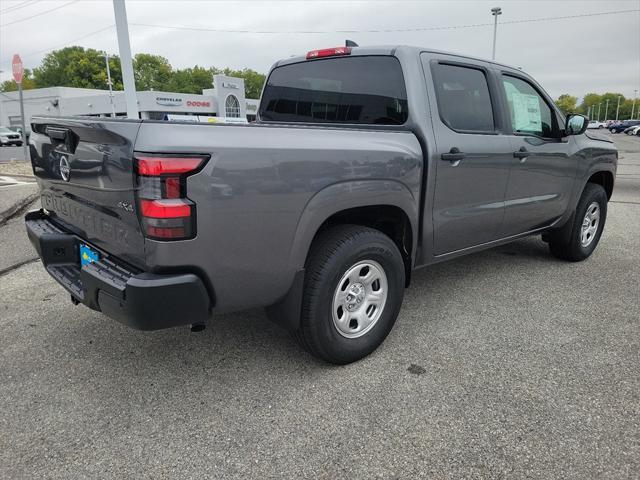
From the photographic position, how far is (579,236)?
496 centimetres

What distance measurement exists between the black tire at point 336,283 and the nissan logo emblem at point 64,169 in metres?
1.37

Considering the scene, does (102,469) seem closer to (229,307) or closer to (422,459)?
(229,307)

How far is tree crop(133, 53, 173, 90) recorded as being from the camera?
88188 millimetres

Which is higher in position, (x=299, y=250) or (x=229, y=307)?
(x=299, y=250)

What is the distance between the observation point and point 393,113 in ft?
10.7

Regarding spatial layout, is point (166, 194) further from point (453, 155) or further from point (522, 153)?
point (522, 153)

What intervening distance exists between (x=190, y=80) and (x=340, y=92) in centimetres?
9771

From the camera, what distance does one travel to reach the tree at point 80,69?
77.4 m

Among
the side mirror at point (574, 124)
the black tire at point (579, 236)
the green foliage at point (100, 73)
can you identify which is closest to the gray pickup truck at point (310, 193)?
the side mirror at point (574, 124)

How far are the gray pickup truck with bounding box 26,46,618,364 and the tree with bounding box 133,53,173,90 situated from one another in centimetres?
9250

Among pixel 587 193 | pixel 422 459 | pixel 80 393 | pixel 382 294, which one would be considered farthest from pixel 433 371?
pixel 587 193

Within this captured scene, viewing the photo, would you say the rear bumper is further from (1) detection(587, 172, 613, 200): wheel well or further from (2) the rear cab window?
(1) detection(587, 172, 613, 200): wheel well

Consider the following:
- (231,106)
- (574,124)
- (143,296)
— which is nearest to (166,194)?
(143,296)

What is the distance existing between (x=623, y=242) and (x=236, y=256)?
17.9ft
